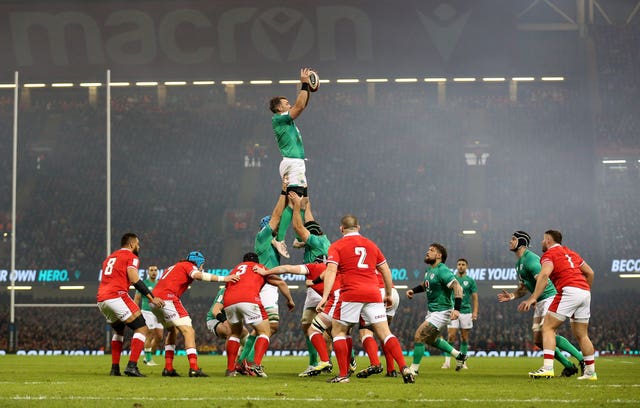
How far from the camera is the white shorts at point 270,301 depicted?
16.5 meters

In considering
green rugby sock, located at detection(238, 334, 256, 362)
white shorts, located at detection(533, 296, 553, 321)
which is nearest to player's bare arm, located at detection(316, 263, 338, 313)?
green rugby sock, located at detection(238, 334, 256, 362)

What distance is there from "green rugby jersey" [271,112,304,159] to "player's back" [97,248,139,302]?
10.6ft

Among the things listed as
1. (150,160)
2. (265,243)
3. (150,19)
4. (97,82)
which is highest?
(150,19)

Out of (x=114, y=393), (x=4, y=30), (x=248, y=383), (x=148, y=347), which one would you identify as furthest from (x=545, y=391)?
(x=4, y=30)

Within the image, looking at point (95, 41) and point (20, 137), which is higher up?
point (95, 41)

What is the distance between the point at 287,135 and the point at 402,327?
24.9m

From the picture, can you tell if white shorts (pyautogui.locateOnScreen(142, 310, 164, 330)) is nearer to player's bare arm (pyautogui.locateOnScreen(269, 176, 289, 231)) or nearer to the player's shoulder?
player's bare arm (pyautogui.locateOnScreen(269, 176, 289, 231))

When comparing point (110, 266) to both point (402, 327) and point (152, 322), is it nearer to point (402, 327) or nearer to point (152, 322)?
point (152, 322)

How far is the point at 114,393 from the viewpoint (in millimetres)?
10750

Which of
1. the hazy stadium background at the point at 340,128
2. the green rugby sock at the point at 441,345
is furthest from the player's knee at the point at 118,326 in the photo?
the hazy stadium background at the point at 340,128

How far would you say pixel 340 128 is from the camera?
53.9m

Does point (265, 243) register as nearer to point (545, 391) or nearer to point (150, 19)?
point (545, 391)

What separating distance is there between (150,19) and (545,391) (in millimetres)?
41720

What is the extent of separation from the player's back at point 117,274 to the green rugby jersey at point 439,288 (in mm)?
5821
